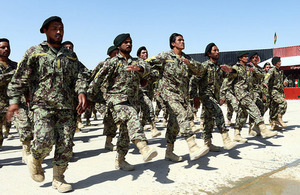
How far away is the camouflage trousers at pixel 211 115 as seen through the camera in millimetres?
5465

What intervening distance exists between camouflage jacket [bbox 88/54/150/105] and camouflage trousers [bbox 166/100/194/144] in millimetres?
707

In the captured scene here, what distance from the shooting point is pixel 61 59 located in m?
3.62

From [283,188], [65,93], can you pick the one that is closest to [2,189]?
[65,93]

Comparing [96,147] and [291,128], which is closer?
[96,147]

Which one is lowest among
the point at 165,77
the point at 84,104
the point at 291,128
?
the point at 291,128

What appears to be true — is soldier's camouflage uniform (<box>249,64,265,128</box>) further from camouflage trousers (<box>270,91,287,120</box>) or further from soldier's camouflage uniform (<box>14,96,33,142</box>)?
soldier's camouflage uniform (<box>14,96,33,142</box>)

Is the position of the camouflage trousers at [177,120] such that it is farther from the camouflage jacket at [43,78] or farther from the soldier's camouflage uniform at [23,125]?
the soldier's camouflage uniform at [23,125]

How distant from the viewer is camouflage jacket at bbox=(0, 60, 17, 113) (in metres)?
5.18

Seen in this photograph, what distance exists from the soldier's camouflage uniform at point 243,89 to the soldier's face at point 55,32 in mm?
4052

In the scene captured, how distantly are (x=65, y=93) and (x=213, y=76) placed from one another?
3053mm

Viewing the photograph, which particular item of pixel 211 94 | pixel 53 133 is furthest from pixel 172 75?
pixel 53 133

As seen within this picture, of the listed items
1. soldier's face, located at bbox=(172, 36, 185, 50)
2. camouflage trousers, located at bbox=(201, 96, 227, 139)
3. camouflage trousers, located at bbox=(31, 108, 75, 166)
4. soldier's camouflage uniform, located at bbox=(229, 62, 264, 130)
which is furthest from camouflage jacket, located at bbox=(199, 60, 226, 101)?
camouflage trousers, located at bbox=(31, 108, 75, 166)

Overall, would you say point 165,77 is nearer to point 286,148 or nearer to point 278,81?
point 286,148

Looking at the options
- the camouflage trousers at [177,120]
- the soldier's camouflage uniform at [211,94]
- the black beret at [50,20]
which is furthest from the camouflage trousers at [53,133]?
the soldier's camouflage uniform at [211,94]
